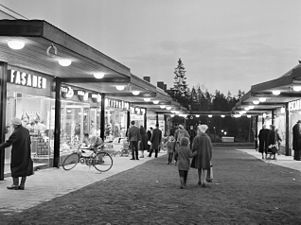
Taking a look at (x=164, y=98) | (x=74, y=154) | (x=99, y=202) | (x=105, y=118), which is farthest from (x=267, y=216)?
(x=164, y=98)

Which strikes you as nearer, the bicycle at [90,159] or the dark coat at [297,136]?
the bicycle at [90,159]

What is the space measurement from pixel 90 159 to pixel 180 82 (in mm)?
87517

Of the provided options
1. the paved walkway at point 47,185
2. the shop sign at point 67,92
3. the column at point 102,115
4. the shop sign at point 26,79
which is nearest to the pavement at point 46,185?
the paved walkway at point 47,185

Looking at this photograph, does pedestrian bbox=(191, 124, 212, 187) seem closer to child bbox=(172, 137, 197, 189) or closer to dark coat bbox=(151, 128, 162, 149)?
child bbox=(172, 137, 197, 189)

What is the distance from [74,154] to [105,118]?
355 inches

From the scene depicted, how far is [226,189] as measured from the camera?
1205 centimetres

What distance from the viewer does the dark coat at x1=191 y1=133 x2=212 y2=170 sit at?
41.4ft

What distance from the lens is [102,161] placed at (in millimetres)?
17406

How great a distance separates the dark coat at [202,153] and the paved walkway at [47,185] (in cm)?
283

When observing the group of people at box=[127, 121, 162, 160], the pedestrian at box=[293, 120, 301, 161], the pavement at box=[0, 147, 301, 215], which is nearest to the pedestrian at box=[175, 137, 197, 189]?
the pavement at box=[0, 147, 301, 215]

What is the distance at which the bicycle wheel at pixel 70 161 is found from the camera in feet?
55.4

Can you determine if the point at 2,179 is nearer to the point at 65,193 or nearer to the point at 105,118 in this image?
the point at 65,193

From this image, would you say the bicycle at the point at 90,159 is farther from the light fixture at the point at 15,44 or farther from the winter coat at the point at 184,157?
the light fixture at the point at 15,44

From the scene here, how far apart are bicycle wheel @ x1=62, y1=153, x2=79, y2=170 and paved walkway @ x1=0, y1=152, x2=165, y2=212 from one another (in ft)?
0.61
